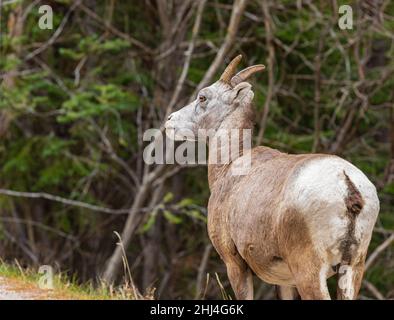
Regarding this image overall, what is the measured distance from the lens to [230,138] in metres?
7.88

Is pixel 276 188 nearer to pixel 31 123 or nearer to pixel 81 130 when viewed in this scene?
pixel 81 130

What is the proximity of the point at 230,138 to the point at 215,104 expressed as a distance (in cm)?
37

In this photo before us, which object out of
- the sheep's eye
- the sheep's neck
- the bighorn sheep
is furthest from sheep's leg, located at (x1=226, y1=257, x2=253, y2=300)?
the sheep's eye

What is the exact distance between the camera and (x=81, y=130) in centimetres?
1836

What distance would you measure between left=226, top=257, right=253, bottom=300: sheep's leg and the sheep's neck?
98 centimetres

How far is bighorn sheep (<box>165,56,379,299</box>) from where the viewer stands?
19.5ft

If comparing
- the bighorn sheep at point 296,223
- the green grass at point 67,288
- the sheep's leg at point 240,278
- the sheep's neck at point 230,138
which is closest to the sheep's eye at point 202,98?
the sheep's neck at point 230,138

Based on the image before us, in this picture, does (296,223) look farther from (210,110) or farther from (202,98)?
(202,98)

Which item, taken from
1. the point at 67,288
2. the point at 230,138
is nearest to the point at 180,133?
the point at 230,138

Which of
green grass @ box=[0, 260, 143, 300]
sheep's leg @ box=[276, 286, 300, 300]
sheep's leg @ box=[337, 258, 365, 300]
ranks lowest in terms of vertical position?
green grass @ box=[0, 260, 143, 300]

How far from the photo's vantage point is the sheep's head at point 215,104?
787 cm

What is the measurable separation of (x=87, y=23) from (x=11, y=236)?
509 cm

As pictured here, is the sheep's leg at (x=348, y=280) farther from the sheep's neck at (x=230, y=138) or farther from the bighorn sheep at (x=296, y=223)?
the sheep's neck at (x=230, y=138)

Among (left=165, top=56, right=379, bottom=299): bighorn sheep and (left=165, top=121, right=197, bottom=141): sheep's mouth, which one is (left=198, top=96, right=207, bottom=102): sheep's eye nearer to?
(left=165, top=121, right=197, bottom=141): sheep's mouth
